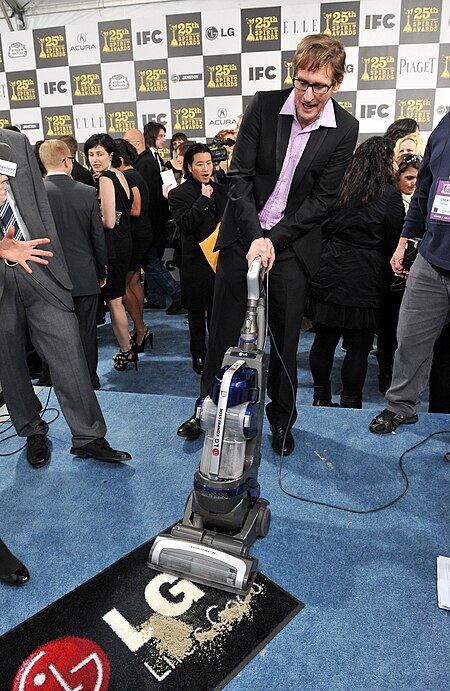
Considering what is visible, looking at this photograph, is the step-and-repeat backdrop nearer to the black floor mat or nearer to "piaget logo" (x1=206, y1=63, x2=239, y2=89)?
"piaget logo" (x1=206, y1=63, x2=239, y2=89)

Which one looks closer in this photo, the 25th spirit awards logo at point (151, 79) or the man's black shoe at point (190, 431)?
the man's black shoe at point (190, 431)

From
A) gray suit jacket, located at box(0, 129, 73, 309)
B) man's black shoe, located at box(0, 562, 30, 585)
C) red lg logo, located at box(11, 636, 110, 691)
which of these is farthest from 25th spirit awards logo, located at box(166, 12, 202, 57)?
red lg logo, located at box(11, 636, 110, 691)

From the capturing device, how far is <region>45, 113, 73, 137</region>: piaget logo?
5723 millimetres

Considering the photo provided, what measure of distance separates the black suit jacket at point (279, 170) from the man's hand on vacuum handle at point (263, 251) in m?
0.11

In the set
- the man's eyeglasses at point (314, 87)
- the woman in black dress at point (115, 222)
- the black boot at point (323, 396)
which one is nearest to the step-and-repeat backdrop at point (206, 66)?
the woman in black dress at point (115, 222)

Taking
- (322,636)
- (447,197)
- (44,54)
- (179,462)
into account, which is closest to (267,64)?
(44,54)

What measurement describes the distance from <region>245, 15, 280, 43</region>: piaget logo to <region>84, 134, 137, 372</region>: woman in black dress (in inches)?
91.9

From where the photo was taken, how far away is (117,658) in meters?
1.37

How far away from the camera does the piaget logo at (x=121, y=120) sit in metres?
5.55

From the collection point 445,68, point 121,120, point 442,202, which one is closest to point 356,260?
point 442,202

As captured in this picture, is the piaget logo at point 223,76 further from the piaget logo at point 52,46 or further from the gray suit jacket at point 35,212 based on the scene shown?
the gray suit jacket at point 35,212

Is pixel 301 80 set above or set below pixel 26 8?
below

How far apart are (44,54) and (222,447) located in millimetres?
5581

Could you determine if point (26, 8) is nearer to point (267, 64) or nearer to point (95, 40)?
point (95, 40)
